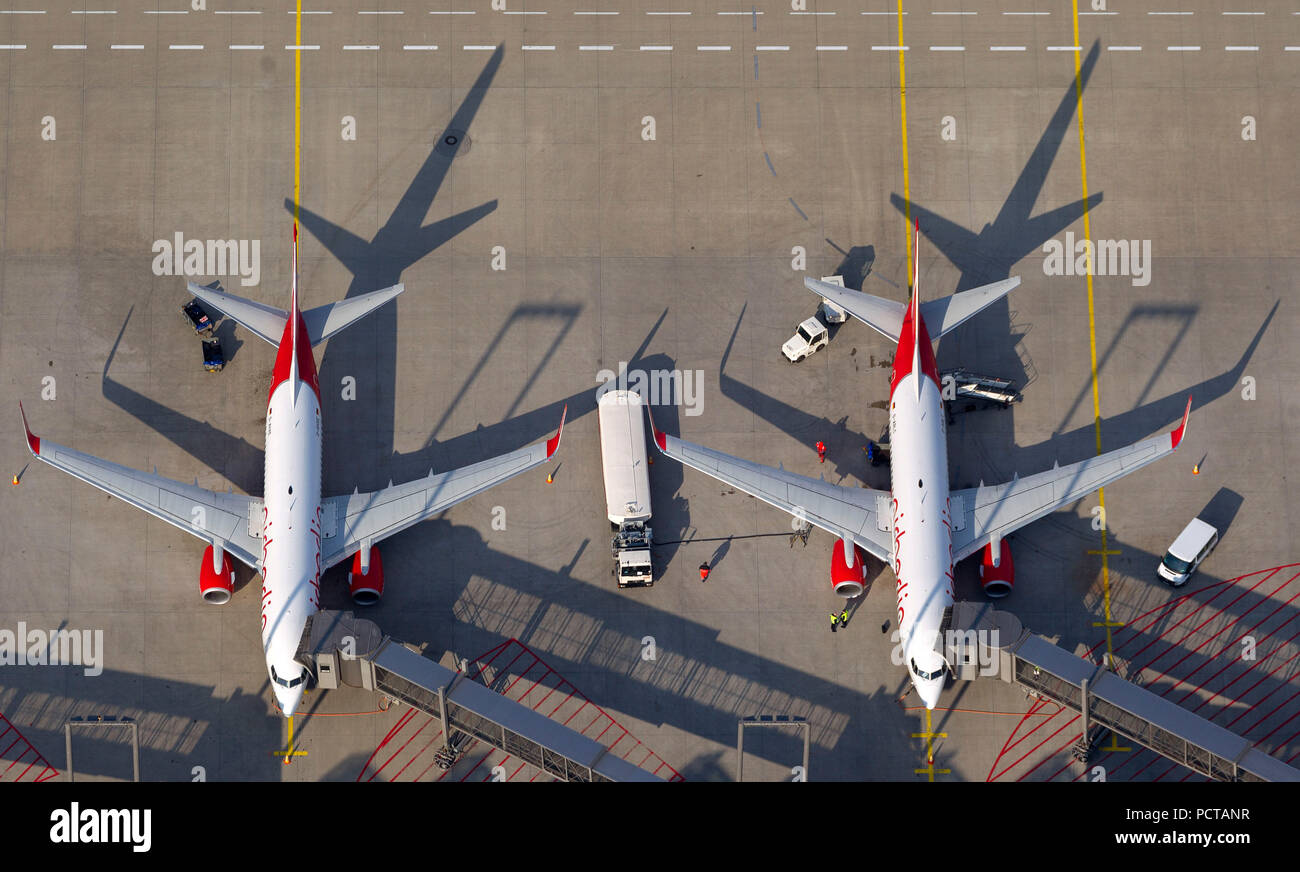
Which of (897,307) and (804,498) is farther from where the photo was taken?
(897,307)

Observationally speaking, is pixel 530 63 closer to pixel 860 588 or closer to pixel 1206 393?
pixel 860 588

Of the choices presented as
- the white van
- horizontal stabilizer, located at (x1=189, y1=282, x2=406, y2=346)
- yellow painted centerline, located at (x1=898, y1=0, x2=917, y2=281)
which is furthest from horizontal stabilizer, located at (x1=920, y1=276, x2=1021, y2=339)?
horizontal stabilizer, located at (x1=189, y1=282, x2=406, y2=346)

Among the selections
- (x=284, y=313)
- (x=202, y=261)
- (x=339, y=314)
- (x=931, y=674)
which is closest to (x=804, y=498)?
(x=931, y=674)

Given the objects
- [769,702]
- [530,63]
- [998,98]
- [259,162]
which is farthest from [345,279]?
[998,98]

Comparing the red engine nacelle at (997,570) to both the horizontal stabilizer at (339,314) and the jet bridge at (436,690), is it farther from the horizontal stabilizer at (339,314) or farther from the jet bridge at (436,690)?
the horizontal stabilizer at (339,314)

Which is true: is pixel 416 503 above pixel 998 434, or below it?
below

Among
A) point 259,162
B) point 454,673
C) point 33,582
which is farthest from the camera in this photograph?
point 259,162
